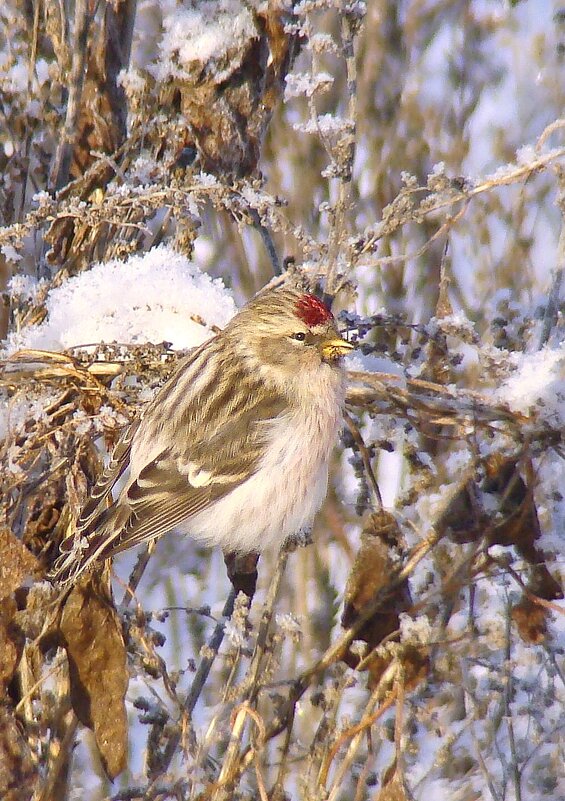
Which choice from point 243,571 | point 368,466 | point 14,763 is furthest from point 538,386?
point 14,763

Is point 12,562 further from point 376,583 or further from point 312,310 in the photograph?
point 312,310

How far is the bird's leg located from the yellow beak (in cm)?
61

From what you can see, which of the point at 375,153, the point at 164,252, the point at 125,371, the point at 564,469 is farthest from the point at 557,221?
the point at 125,371

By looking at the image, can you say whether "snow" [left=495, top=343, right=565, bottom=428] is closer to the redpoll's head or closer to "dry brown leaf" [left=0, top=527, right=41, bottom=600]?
the redpoll's head

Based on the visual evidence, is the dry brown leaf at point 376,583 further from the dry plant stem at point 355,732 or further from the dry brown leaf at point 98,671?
the dry brown leaf at point 98,671

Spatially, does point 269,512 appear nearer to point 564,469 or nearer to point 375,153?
point 564,469

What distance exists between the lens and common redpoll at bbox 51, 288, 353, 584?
2658 mm

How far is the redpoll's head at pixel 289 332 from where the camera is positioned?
2.67 meters

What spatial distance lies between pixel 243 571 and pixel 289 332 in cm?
69

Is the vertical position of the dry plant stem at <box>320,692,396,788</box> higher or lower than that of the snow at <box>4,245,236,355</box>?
lower

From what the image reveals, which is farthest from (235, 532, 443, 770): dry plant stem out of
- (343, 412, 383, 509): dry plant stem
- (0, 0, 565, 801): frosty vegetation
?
(343, 412, 383, 509): dry plant stem

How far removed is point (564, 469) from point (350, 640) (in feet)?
2.91

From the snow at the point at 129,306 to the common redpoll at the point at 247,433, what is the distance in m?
0.10

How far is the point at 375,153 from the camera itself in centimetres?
507
